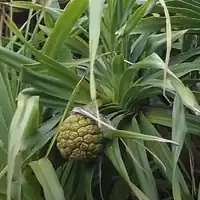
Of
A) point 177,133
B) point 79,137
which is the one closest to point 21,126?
point 79,137

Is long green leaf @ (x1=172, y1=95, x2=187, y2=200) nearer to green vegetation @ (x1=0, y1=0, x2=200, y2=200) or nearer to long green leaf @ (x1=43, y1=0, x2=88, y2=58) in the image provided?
green vegetation @ (x1=0, y1=0, x2=200, y2=200)

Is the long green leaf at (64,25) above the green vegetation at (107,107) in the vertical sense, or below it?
above

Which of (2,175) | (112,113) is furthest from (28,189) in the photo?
(112,113)

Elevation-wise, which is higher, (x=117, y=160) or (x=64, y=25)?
(x=64, y=25)

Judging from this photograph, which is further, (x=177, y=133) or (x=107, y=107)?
(x=107, y=107)

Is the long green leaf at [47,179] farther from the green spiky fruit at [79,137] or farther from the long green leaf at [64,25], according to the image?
the long green leaf at [64,25]

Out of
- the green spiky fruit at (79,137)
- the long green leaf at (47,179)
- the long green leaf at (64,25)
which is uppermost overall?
the long green leaf at (64,25)

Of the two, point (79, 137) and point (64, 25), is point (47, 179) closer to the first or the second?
point (79, 137)

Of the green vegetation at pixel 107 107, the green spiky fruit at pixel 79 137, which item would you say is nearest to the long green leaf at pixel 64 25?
the green vegetation at pixel 107 107

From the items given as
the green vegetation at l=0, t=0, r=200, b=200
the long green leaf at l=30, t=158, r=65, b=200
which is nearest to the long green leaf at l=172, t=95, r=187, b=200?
the green vegetation at l=0, t=0, r=200, b=200
